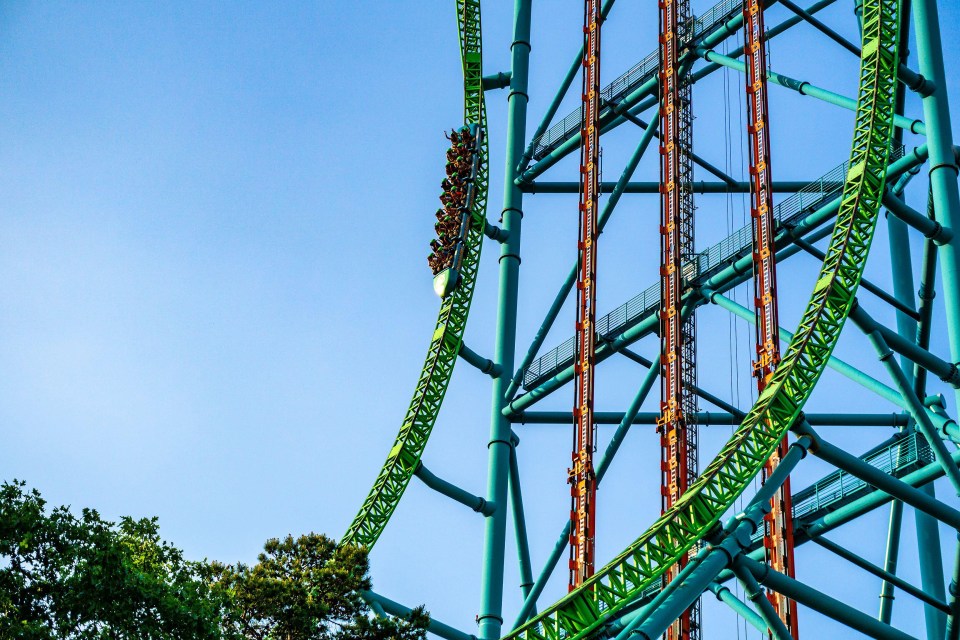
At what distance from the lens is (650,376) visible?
20531 millimetres

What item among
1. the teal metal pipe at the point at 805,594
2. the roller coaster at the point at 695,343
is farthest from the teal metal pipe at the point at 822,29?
the teal metal pipe at the point at 805,594

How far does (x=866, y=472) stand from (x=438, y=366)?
830cm

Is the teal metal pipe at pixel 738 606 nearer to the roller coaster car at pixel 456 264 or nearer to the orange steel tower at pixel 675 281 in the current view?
the orange steel tower at pixel 675 281

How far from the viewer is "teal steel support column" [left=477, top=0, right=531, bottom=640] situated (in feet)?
67.8

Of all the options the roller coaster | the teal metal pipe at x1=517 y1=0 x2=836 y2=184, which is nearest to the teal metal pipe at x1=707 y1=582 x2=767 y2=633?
the roller coaster

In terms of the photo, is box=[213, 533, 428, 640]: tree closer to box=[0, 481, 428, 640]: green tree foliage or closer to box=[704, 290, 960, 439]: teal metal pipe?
box=[0, 481, 428, 640]: green tree foliage

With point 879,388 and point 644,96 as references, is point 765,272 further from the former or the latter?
point 644,96

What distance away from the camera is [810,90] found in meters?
20.4

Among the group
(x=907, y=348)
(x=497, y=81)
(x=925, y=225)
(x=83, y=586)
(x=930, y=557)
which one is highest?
(x=497, y=81)

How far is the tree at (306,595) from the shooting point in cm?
1533

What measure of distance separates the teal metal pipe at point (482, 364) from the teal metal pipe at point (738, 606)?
5306 mm

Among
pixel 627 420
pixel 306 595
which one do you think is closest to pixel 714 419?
pixel 627 420

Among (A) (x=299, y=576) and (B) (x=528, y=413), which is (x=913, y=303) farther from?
(A) (x=299, y=576)

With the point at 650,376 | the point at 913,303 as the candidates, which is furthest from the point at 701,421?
the point at 913,303
